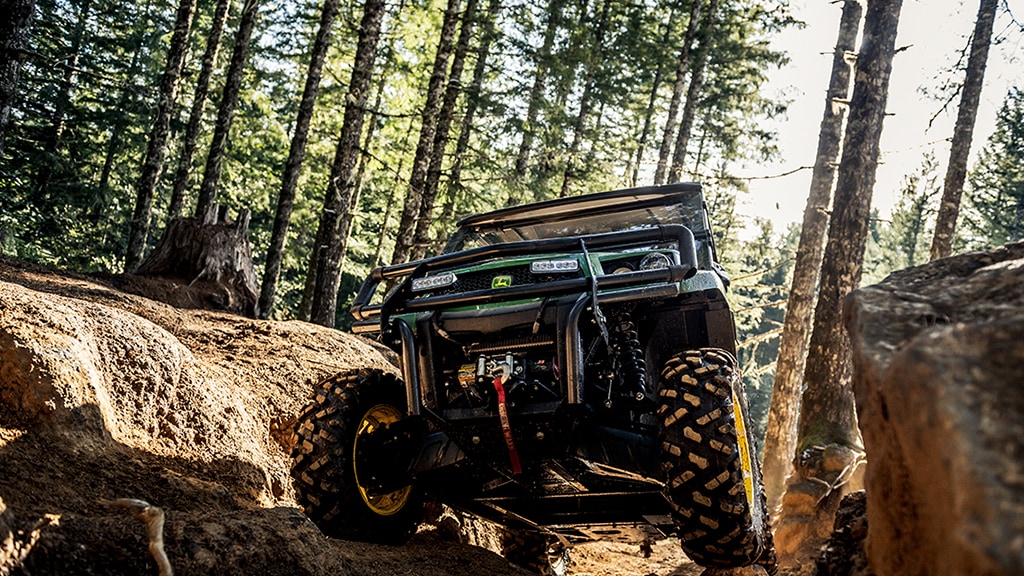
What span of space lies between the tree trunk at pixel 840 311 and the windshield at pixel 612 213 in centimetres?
261

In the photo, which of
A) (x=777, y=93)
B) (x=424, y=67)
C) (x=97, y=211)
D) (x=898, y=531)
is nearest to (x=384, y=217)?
(x=424, y=67)

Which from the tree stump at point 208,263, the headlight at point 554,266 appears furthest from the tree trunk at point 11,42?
the headlight at point 554,266

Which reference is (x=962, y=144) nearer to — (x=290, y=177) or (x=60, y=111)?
(x=290, y=177)

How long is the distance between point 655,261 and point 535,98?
14.4 m

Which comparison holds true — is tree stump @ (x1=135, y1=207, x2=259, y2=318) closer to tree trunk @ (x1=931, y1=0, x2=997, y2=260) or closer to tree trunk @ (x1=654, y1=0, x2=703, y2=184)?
tree trunk @ (x1=654, y1=0, x2=703, y2=184)

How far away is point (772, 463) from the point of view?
9.02m

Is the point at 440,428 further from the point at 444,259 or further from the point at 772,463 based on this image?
the point at 772,463

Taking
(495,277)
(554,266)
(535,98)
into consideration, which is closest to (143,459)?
(495,277)

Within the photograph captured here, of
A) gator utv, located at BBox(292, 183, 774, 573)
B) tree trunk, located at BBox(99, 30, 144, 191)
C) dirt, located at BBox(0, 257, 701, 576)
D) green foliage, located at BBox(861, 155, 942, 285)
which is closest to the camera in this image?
dirt, located at BBox(0, 257, 701, 576)

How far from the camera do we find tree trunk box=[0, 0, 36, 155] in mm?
10516

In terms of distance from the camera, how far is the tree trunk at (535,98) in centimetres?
1722

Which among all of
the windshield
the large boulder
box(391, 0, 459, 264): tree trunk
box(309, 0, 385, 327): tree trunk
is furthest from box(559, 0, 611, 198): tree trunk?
the large boulder

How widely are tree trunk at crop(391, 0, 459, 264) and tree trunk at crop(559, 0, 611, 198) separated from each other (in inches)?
258

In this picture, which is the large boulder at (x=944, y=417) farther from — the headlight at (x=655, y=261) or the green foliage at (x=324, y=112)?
the green foliage at (x=324, y=112)
